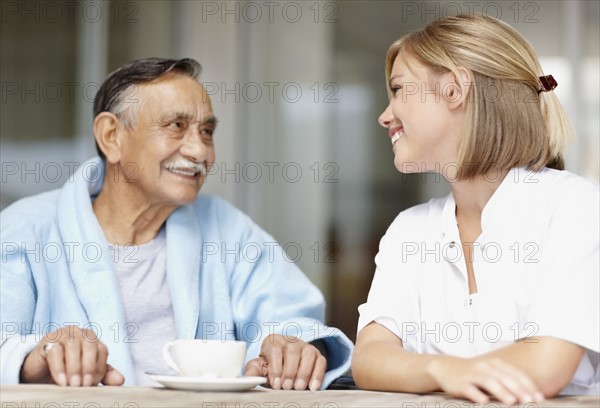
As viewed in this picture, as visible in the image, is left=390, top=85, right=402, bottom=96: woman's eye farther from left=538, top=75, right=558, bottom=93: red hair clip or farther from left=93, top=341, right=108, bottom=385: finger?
left=93, top=341, right=108, bottom=385: finger

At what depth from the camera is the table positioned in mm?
925

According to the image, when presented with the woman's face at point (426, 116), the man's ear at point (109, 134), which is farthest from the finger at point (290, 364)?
the man's ear at point (109, 134)

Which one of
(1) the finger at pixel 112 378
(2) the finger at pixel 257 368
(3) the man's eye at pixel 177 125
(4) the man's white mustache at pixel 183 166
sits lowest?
(2) the finger at pixel 257 368

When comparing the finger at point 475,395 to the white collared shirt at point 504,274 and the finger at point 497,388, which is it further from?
the white collared shirt at point 504,274

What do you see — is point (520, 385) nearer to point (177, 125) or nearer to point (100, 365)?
point (100, 365)

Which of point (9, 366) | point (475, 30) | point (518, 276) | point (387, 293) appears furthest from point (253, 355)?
point (475, 30)

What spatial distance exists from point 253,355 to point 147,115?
2.11 feet

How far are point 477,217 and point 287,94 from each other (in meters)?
2.47

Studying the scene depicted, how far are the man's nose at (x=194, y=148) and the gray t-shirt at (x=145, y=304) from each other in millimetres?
236

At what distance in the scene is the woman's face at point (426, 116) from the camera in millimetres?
1455

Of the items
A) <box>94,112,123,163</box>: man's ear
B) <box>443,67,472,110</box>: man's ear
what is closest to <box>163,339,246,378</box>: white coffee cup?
<box>443,67,472,110</box>: man's ear

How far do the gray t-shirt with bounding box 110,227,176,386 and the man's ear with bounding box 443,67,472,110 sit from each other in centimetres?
82

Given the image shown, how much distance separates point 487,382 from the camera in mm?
1003

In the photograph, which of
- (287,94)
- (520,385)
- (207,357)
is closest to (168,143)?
(207,357)
